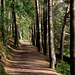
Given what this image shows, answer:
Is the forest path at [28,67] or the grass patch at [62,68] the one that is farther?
the grass patch at [62,68]

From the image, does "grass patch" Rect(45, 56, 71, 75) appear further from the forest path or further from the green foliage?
the forest path

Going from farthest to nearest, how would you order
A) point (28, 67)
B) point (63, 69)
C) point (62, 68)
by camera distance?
point (62, 68)
point (63, 69)
point (28, 67)

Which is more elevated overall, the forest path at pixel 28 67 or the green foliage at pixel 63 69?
the forest path at pixel 28 67

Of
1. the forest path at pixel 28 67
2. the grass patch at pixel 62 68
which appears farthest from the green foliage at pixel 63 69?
the forest path at pixel 28 67

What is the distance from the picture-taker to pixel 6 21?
14.6 metres

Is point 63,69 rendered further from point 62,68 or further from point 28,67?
point 28,67

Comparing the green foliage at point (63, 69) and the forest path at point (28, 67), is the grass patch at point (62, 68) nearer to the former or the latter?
the green foliage at point (63, 69)

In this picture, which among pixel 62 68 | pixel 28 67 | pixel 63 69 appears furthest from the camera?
pixel 62 68

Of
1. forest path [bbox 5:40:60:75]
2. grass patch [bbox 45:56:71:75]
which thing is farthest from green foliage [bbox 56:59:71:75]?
forest path [bbox 5:40:60:75]

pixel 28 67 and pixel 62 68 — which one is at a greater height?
pixel 28 67

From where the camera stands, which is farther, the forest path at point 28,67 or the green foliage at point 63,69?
the green foliage at point 63,69

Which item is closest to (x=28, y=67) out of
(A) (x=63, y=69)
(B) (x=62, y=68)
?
(A) (x=63, y=69)

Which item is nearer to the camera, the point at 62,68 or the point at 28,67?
the point at 28,67

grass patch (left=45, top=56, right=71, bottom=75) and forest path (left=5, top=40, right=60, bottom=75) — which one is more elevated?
forest path (left=5, top=40, right=60, bottom=75)
